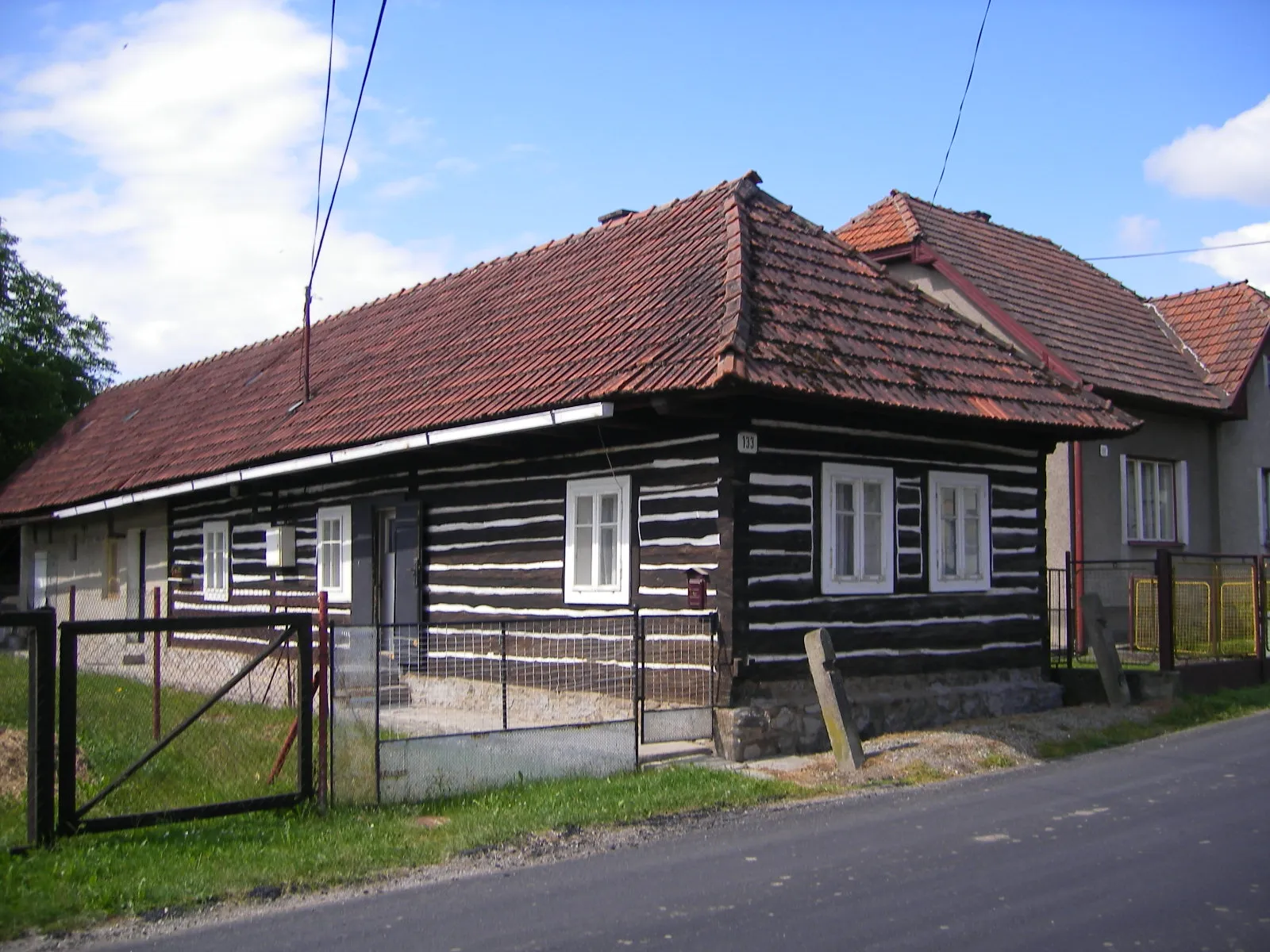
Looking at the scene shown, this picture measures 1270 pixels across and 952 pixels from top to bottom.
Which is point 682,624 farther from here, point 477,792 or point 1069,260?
point 1069,260

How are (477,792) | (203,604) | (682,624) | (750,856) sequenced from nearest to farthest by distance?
(750,856), (477,792), (682,624), (203,604)

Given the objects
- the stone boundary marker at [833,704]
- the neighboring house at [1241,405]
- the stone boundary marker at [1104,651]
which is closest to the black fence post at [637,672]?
the stone boundary marker at [833,704]

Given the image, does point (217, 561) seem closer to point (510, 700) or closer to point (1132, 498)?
point (510, 700)

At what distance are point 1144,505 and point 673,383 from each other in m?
12.7

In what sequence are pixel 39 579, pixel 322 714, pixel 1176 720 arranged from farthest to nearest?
pixel 39 579, pixel 1176 720, pixel 322 714

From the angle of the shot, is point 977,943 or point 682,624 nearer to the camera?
point 977,943

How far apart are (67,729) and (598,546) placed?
5.79 m

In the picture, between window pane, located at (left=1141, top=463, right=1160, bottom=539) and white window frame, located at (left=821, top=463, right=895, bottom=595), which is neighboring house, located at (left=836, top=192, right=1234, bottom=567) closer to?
window pane, located at (left=1141, top=463, right=1160, bottom=539)

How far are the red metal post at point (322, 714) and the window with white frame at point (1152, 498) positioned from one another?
47.6 ft

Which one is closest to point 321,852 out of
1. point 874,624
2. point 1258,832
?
point 1258,832

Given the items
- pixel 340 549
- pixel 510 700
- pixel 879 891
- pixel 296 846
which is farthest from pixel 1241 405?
pixel 296 846

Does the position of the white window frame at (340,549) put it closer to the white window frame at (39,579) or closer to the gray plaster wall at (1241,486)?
the white window frame at (39,579)

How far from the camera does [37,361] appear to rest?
38.1m

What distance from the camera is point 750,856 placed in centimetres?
743
